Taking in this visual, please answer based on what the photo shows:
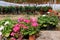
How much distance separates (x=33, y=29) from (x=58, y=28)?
1451mm

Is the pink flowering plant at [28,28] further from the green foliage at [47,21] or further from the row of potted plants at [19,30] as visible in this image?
the green foliage at [47,21]

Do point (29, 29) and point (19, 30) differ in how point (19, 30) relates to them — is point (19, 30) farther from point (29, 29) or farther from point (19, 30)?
point (29, 29)

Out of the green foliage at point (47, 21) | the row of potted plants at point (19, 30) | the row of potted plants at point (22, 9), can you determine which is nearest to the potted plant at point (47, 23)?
the green foliage at point (47, 21)

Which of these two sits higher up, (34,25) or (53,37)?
(34,25)

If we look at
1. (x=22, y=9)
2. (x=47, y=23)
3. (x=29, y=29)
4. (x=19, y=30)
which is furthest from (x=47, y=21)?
(x=22, y=9)

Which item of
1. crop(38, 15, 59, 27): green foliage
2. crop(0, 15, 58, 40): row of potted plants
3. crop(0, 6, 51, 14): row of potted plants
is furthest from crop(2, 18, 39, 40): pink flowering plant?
crop(0, 6, 51, 14): row of potted plants

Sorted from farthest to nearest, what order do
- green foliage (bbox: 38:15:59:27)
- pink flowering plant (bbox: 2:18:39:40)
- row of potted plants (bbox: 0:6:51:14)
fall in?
row of potted plants (bbox: 0:6:51:14)
green foliage (bbox: 38:15:59:27)
pink flowering plant (bbox: 2:18:39:40)

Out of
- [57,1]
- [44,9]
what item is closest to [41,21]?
[44,9]

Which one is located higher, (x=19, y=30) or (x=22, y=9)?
(x=19, y=30)

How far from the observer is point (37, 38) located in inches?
173

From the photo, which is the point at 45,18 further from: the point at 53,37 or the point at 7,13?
the point at 7,13

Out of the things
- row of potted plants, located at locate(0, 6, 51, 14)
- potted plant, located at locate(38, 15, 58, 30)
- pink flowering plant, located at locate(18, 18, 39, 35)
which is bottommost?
row of potted plants, located at locate(0, 6, 51, 14)

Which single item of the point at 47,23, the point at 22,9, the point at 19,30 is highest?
the point at 19,30

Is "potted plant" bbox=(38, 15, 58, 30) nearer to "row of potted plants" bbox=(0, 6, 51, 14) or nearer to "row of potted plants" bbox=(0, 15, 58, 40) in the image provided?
"row of potted plants" bbox=(0, 15, 58, 40)
